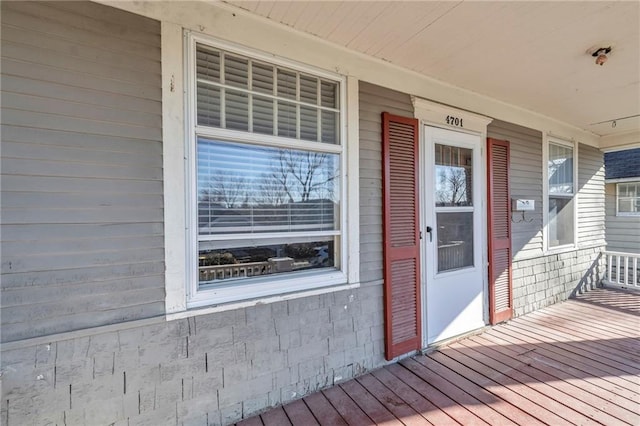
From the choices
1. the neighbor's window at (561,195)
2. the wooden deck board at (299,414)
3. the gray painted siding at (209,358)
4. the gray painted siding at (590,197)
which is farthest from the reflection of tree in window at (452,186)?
the gray painted siding at (590,197)

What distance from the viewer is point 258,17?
6.77 feet

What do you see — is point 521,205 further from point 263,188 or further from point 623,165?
point 623,165

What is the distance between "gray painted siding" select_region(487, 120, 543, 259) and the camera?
386 cm

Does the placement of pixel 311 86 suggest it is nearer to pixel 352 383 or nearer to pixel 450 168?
pixel 450 168

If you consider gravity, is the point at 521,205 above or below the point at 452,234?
above

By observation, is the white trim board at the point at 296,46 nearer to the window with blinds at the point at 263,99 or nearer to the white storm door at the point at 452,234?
the window with blinds at the point at 263,99

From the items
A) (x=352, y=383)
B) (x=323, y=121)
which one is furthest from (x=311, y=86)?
(x=352, y=383)

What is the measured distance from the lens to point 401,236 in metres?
2.83

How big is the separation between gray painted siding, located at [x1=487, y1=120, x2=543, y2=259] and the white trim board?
507mm

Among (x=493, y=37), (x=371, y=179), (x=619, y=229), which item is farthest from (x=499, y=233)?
(x=619, y=229)

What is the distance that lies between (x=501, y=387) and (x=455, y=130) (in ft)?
7.65

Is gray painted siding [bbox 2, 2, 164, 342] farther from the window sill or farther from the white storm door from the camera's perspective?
the white storm door

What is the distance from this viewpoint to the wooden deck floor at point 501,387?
2.07 meters

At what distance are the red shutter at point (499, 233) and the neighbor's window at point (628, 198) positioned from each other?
668 centimetres
